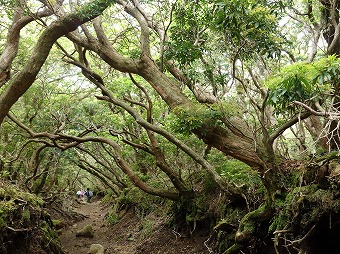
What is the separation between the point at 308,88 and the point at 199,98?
12.6 ft

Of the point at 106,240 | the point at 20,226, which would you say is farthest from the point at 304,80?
the point at 106,240

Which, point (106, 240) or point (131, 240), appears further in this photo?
point (106, 240)

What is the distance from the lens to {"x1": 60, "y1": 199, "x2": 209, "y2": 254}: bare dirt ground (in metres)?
9.23

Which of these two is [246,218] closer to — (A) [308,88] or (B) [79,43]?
(A) [308,88]

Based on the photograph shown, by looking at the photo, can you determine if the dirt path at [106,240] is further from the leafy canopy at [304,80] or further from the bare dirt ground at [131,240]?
the leafy canopy at [304,80]

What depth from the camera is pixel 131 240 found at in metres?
12.4

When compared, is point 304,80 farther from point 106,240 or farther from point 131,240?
point 106,240

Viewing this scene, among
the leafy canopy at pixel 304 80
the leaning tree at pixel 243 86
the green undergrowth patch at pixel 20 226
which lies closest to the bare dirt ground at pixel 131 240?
the leaning tree at pixel 243 86

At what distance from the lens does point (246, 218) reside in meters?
6.26

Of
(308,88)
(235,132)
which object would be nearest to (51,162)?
(235,132)

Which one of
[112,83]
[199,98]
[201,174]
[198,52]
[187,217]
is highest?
[112,83]

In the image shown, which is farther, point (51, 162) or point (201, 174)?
point (51, 162)

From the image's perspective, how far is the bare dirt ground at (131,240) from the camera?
30.3 feet

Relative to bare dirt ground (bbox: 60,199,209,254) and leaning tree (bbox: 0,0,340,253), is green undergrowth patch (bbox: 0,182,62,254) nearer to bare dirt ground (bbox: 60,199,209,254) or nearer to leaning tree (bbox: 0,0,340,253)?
leaning tree (bbox: 0,0,340,253)
